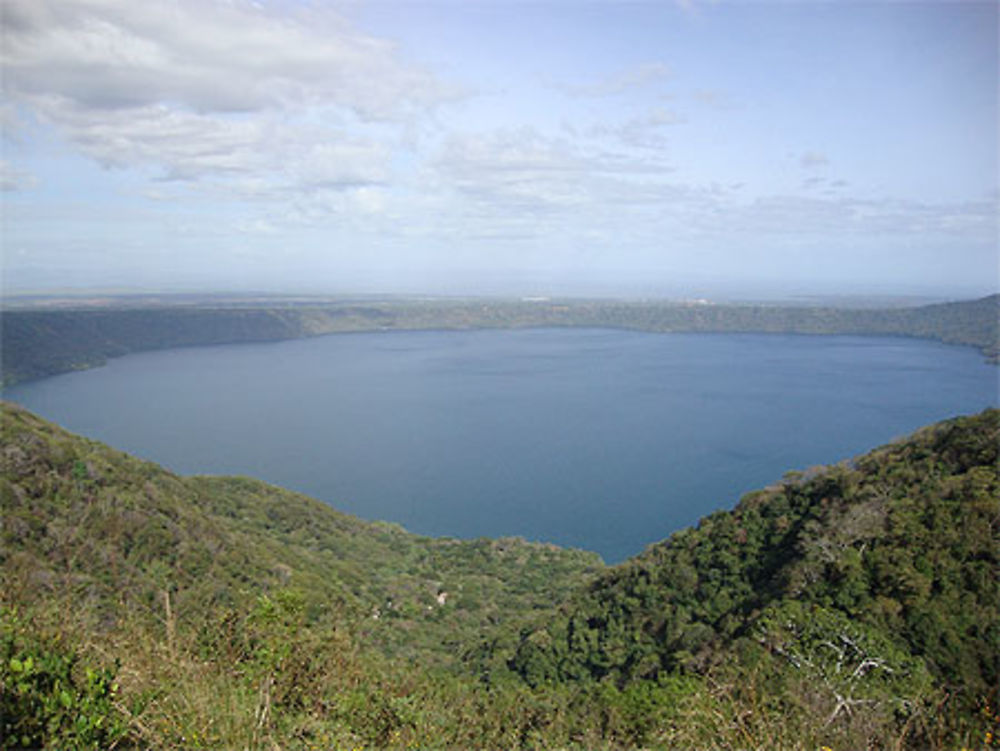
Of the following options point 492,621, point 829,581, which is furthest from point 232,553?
point 829,581

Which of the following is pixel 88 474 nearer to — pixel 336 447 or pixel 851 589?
pixel 851 589

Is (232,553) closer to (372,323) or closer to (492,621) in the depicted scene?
(492,621)

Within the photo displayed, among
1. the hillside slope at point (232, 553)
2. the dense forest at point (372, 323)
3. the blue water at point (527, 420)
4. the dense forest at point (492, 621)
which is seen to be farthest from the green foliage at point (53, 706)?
the dense forest at point (372, 323)

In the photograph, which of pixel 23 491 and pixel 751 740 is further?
pixel 23 491

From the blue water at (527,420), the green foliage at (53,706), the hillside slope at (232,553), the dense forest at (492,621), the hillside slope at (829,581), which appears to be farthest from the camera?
the blue water at (527,420)

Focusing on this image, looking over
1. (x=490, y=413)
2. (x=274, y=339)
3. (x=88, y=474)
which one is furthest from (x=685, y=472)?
(x=274, y=339)

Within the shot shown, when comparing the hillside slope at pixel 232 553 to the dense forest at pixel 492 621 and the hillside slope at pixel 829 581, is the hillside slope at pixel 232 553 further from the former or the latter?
the hillside slope at pixel 829 581

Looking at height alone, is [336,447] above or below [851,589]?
below

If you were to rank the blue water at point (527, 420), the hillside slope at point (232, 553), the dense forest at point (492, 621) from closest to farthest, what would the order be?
the dense forest at point (492, 621) → the hillside slope at point (232, 553) → the blue water at point (527, 420)
